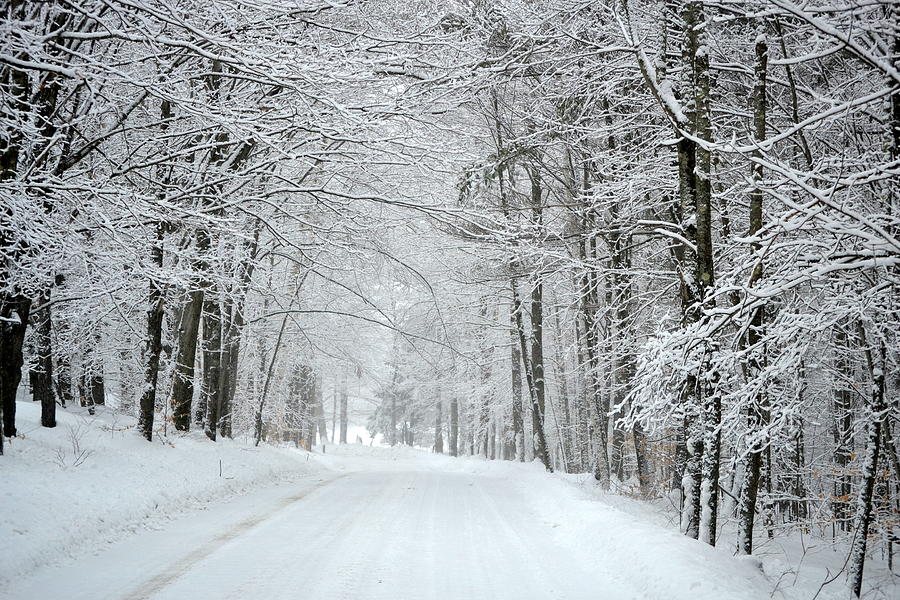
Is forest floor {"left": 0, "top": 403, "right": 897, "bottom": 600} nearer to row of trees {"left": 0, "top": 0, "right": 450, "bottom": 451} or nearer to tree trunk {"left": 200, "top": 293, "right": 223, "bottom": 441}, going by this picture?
row of trees {"left": 0, "top": 0, "right": 450, "bottom": 451}

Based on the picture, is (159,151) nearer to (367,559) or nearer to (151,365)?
(151,365)

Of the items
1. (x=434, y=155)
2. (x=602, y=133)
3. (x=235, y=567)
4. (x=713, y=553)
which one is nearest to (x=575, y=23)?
(x=602, y=133)

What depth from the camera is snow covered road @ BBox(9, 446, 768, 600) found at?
5148mm

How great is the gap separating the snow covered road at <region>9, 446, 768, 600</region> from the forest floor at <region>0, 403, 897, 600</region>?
22mm

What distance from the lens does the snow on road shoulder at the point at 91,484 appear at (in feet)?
19.2

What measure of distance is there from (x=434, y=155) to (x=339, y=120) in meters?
1.74

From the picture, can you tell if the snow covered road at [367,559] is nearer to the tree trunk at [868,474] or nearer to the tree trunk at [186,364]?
the tree trunk at [868,474]

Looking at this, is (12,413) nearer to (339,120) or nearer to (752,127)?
(339,120)

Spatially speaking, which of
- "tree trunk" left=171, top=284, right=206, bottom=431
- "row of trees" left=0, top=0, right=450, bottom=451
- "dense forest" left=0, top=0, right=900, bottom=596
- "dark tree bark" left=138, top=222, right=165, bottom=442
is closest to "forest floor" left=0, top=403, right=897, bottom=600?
"dark tree bark" left=138, top=222, right=165, bottom=442

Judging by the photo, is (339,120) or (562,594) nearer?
(562,594)

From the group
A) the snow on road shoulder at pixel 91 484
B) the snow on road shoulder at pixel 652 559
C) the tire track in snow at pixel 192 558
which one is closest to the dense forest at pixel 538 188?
the snow on road shoulder at pixel 91 484

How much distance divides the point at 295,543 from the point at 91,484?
307cm

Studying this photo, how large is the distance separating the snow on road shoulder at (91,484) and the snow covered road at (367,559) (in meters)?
0.33

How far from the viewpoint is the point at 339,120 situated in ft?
28.0
